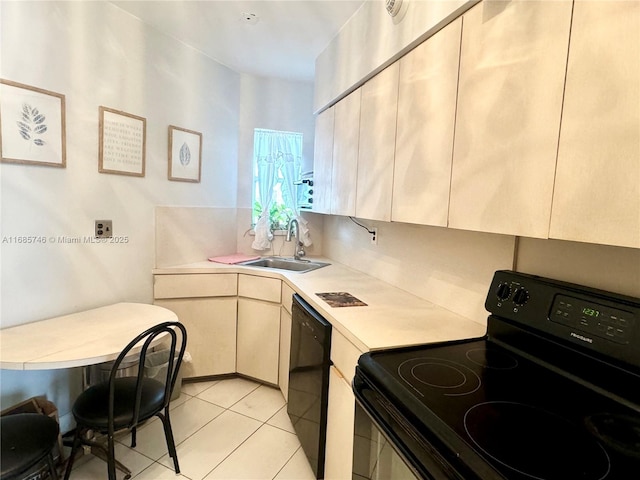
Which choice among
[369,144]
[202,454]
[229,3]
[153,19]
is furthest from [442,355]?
[153,19]

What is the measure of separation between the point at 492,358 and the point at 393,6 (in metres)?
1.48

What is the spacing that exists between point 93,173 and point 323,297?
1.57 meters

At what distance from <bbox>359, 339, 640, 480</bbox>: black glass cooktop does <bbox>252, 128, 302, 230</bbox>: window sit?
2.24m

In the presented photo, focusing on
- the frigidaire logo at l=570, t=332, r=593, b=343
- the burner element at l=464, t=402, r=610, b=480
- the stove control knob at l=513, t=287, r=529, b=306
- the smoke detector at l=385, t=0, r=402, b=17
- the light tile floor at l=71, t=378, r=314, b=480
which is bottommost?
the light tile floor at l=71, t=378, r=314, b=480

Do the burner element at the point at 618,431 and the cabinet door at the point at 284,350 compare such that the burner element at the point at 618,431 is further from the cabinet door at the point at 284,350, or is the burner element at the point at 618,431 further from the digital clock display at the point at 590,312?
the cabinet door at the point at 284,350

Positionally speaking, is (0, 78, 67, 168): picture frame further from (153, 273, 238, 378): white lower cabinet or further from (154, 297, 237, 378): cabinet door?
(154, 297, 237, 378): cabinet door

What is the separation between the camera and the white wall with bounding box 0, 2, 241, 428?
1715 mm

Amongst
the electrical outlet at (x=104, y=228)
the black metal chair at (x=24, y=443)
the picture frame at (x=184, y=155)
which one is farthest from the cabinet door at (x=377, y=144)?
the black metal chair at (x=24, y=443)

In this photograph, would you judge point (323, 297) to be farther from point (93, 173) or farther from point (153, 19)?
point (153, 19)

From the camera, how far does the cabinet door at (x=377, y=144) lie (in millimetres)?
1638

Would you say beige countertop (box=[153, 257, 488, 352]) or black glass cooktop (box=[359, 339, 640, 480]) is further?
beige countertop (box=[153, 257, 488, 352])

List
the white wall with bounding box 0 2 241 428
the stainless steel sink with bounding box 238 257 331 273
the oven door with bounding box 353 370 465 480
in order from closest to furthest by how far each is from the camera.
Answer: the oven door with bounding box 353 370 465 480, the white wall with bounding box 0 2 241 428, the stainless steel sink with bounding box 238 257 331 273

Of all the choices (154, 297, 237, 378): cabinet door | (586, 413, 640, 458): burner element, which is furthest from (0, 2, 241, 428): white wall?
(586, 413, 640, 458): burner element

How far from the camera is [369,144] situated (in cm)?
185
